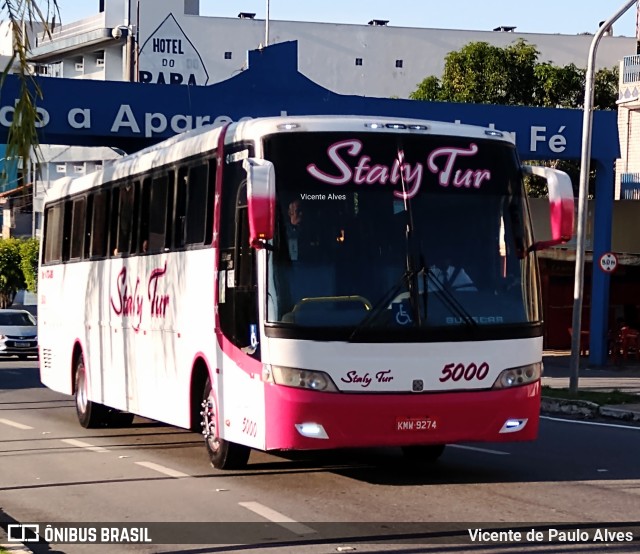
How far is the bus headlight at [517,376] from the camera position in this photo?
37.6 ft

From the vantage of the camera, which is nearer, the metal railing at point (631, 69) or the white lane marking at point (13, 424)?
the white lane marking at point (13, 424)

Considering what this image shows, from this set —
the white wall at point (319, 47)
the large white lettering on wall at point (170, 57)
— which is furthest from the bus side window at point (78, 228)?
the large white lettering on wall at point (170, 57)

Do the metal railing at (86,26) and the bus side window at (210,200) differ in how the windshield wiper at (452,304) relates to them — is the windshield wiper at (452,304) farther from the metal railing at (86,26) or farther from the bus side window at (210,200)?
the metal railing at (86,26)

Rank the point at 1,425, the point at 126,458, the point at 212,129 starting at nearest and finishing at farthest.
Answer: the point at 212,129 → the point at 126,458 → the point at 1,425

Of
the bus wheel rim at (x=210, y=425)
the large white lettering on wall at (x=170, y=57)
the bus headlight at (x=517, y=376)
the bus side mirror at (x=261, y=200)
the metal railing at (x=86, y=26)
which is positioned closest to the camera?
the bus side mirror at (x=261, y=200)

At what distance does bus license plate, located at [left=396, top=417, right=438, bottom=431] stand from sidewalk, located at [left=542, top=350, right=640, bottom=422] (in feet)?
29.6

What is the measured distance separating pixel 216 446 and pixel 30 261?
175ft

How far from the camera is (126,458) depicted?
14.0 meters

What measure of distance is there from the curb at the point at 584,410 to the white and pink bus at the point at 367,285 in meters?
8.33

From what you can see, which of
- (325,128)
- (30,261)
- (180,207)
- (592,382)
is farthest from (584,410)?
(30,261)

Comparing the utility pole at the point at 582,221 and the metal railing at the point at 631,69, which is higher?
the metal railing at the point at 631,69

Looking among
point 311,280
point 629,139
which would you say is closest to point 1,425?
point 311,280

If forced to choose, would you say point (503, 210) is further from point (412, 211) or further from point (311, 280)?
point (311, 280)

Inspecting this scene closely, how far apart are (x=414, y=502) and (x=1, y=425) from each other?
30.1 feet
